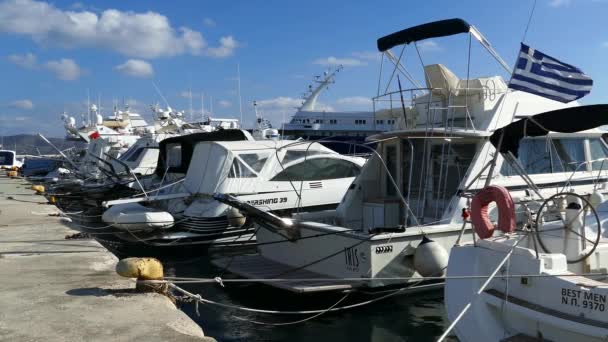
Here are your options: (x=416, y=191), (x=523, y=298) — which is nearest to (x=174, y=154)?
(x=416, y=191)

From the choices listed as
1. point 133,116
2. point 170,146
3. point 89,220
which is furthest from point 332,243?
point 133,116

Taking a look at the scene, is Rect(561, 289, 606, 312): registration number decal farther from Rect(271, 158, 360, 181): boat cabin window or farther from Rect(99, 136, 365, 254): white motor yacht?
Rect(271, 158, 360, 181): boat cabin window

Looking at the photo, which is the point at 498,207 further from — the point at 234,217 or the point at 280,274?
the point at 234,217

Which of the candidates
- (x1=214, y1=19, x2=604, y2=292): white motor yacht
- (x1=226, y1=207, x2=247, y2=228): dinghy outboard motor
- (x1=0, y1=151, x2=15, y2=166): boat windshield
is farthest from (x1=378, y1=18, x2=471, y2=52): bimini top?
(x1=0, y1=151, x2=15, y2=166): boat windshield

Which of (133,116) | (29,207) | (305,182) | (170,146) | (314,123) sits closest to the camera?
(305,182)

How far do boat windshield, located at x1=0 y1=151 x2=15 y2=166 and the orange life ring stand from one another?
54796 millimetres

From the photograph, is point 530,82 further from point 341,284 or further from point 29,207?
point 29,207

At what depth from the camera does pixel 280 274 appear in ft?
30.7

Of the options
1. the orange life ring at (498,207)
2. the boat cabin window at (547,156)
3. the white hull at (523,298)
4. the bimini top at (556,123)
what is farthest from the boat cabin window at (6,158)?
the white hull at (523,298)

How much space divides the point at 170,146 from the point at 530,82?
11964 millimetres

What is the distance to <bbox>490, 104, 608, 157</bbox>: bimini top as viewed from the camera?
677 cm

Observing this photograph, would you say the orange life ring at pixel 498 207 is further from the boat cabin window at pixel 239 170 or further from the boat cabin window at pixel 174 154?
the boat cabin window at pixel 174 154

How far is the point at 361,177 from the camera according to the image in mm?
11227

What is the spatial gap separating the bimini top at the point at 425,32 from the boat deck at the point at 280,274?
4815 mm
